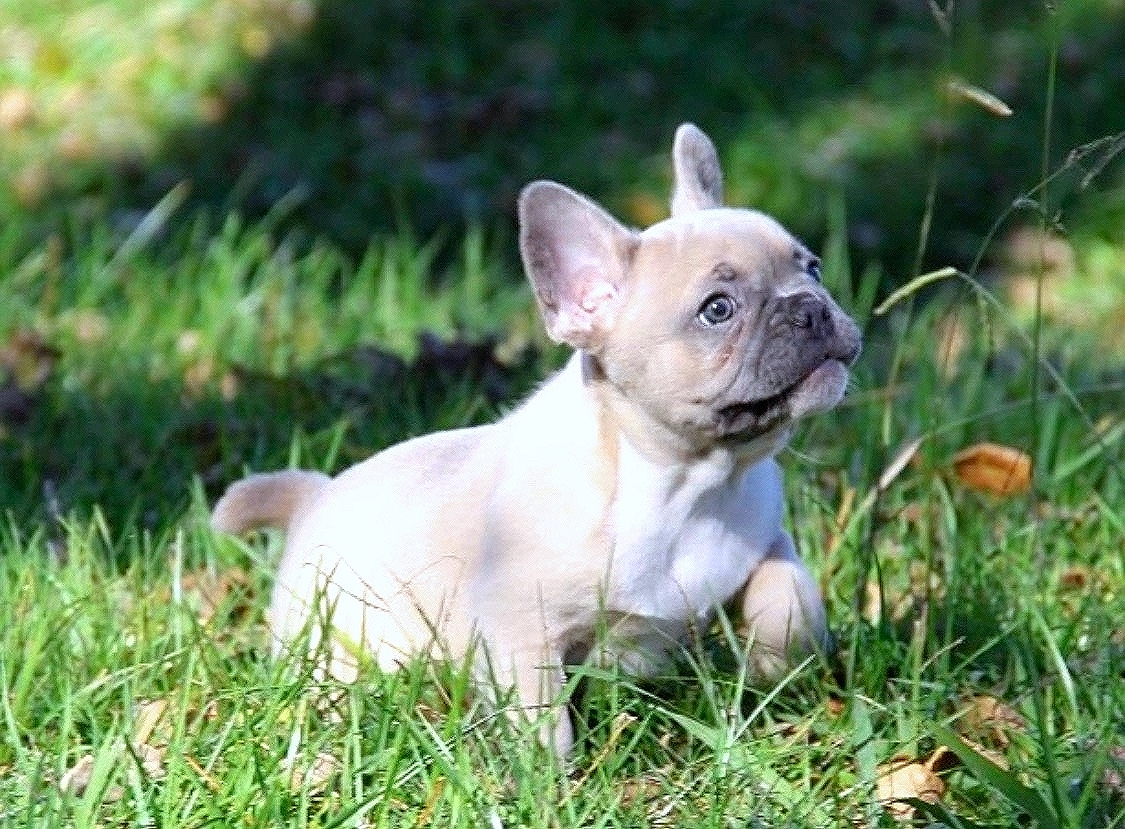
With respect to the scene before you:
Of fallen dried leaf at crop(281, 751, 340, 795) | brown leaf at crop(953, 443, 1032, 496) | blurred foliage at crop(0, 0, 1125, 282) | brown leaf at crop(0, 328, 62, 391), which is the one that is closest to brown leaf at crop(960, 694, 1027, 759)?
fallen dried leaf at crop(281, 751, 340, 795)

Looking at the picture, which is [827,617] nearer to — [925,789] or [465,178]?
[925,789]

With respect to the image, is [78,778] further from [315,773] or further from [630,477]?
[630,477]

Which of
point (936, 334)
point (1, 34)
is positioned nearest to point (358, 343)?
point (936, 334)

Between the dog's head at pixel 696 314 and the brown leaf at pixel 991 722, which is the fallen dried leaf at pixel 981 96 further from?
the brown leaf at pixel 991 722

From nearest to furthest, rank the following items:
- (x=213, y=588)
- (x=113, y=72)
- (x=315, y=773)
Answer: (x=315, y=773), (x=213, y=588), (x=113, y=72)

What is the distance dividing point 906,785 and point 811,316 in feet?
2.26

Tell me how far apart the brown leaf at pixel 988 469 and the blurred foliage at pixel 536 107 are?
2566 millimetres

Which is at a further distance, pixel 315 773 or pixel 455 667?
pixel 455 667

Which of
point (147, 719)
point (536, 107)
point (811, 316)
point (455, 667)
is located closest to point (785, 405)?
point (811, 316)

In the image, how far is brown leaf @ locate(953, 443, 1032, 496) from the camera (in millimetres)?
4227

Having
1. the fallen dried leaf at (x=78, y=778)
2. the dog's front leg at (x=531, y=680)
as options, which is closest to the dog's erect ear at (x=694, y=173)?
the dog's front leg at (x=531, y=680)

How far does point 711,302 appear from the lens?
122 inches

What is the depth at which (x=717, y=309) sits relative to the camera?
3092 mm

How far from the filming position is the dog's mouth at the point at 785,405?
121 inches
